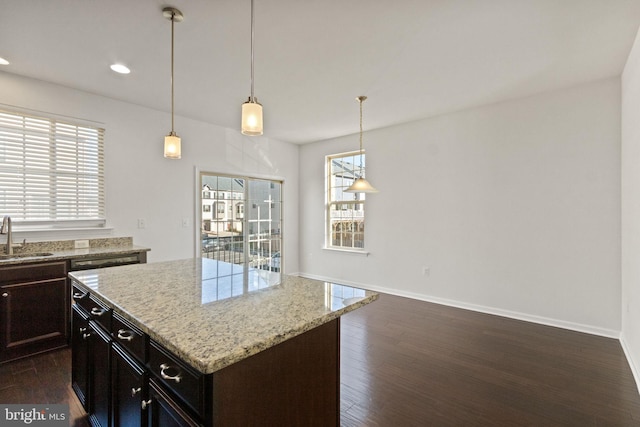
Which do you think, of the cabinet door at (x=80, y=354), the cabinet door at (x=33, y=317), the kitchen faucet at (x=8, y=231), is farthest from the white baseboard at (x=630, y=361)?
the kitchen faucet at (x=8, y=231)

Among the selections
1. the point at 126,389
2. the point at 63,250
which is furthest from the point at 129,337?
the point at 63,250

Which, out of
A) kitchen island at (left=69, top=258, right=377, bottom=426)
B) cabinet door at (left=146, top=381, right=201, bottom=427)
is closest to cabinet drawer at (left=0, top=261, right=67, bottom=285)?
kitchen island at (left=69, top=258, right=377, bottom=426)

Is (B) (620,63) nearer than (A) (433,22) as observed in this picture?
No

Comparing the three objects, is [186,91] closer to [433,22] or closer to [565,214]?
[433,22]

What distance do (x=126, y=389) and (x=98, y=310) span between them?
0.50 metres

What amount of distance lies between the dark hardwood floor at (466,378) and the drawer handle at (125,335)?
3.58 ft

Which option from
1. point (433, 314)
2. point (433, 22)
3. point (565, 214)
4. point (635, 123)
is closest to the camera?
point (433, 22)

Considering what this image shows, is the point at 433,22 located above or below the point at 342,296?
above

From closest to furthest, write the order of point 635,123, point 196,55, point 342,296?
point 342,296, point 635,123, point 196,55

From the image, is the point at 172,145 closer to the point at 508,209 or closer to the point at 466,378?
the point at 466,378

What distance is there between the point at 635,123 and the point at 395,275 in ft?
10.7

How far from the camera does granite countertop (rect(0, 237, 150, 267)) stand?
2.79m

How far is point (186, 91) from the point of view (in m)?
3.50

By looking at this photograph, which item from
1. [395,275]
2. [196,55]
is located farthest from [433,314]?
[196,55]
